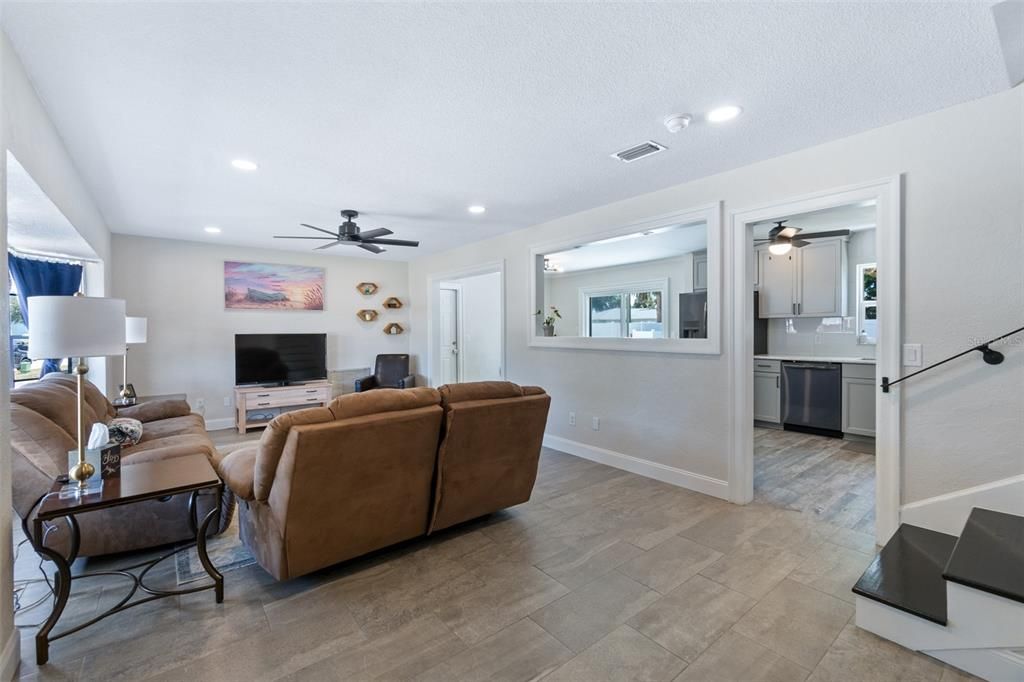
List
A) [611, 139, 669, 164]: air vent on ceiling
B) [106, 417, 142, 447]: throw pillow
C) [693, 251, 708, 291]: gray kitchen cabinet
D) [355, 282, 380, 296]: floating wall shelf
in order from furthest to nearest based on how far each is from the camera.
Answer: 1. [355, 282, 380, 296]: floating wall shelf
2. [693, 251, 708, 291]: gray kitchen cabinet
3. [106, 417, 142, 447]: throw pillow
4. [611, 139, 669, 164]: air vent on ceiling

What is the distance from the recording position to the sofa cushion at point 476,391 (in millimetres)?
2596

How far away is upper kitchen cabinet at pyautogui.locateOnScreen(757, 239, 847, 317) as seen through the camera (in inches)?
211

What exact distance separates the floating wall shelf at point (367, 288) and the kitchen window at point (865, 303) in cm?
655

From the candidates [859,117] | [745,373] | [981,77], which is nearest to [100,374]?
[745,373]

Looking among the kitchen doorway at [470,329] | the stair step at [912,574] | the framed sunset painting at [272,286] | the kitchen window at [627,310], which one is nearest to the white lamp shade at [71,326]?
the stair step at [912,574]

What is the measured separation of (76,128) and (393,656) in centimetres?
319

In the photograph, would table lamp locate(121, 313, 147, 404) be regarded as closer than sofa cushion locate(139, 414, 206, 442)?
No

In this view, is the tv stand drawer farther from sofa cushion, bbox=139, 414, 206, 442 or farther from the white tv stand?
sofa cushion, bbox=139, 414, 206, 442

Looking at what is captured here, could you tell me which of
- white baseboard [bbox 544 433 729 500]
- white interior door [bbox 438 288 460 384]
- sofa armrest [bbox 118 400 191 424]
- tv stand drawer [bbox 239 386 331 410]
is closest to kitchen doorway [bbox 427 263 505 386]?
white interior door [bbox 438 288 460 384]

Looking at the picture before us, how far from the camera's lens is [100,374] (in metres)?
4.88

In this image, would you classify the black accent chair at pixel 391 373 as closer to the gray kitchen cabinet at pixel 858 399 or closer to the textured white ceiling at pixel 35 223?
the textured white ceiling at pixel 35 223

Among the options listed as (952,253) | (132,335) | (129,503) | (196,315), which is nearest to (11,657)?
(129,503)

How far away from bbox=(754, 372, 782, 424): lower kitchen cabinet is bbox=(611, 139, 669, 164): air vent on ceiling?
12.6ft

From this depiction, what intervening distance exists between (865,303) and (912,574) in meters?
4.43
